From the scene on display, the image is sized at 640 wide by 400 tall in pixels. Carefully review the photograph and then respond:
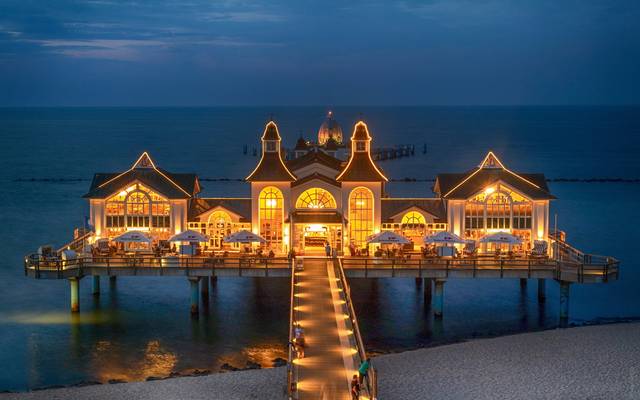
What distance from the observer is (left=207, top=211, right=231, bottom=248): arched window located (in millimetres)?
54688

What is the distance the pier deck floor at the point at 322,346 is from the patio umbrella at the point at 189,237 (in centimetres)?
706

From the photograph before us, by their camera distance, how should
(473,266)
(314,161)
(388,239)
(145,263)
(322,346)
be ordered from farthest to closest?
(314,161)
(388,239)
(145,263)
(473,266)
(322,346)

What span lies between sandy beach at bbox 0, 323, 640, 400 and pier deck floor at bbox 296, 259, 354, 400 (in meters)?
2.27

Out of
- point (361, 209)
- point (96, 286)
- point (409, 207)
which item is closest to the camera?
point (361, 209)

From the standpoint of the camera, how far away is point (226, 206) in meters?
54.8

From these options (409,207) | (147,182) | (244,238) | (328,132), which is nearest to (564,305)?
(409,207)

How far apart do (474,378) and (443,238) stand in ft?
43.4

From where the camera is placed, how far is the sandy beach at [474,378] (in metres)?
36.7

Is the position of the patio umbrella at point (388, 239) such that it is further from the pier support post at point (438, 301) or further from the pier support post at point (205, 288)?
the pier support post at point (205, 288)

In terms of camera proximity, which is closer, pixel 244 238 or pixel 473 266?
pixel 473 266

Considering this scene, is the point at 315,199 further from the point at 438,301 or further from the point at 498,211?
the point at 498,211

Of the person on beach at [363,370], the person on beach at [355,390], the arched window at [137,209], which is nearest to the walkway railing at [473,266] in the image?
the arched window at [137,209]

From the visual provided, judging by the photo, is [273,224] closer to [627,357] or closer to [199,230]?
[199,230]

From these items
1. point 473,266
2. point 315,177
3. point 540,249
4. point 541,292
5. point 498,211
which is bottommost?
point 541,292
